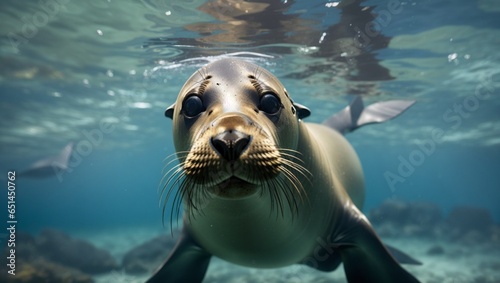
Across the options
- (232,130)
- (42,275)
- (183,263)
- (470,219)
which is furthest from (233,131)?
(470,219)

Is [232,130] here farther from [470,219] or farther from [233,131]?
[470,219]

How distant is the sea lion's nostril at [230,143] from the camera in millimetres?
1618

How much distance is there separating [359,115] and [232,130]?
618 cm

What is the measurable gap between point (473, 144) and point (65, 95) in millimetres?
30064

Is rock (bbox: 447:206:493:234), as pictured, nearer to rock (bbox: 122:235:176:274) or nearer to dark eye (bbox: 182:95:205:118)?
rock (bbox: 122:235:176:274)

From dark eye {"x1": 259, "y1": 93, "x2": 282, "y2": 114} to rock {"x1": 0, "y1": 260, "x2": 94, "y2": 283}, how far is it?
933 centimetres

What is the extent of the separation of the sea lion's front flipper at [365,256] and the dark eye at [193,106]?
1.80 metres

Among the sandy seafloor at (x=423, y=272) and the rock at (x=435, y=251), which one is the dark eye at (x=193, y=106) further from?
the rock at (x=435, y=251)

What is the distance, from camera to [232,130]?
5.50ft

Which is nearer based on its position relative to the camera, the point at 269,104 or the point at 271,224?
the point at 269,104

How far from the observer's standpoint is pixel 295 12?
7082 millimetres

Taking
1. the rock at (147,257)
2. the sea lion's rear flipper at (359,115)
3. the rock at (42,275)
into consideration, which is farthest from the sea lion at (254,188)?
the rock at (147,257)

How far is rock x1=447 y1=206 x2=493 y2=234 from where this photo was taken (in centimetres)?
1891

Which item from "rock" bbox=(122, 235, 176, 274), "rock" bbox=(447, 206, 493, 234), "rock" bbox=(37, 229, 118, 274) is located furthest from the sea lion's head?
"rock" bbox=(447, 206, 493, 234)
